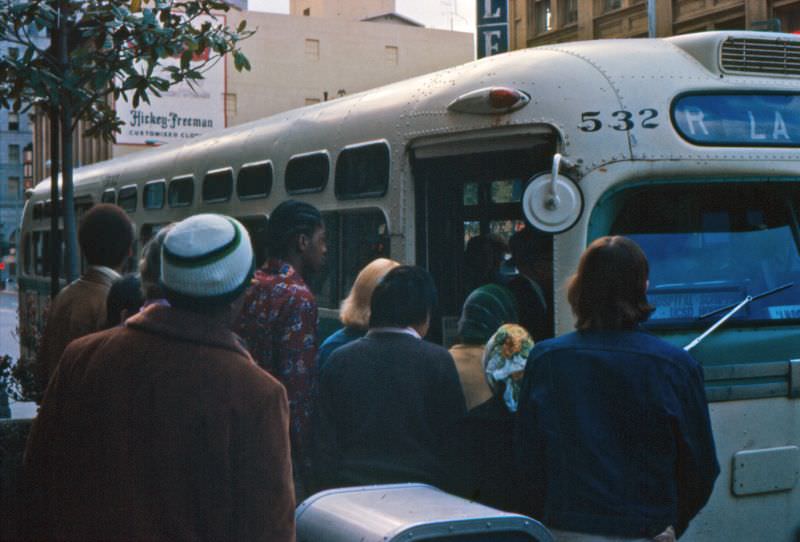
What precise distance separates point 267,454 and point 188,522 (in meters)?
0.22

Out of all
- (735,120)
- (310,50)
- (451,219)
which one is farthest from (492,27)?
(310,50)

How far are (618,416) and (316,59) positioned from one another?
169 ft

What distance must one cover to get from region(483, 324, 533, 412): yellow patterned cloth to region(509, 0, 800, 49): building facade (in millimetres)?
21576

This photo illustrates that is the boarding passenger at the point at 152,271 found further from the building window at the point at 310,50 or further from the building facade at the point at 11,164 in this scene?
the building facade at the point at 11,164

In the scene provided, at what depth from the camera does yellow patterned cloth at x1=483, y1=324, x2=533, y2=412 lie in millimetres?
4719

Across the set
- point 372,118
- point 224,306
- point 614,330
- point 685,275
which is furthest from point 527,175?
point 224,306

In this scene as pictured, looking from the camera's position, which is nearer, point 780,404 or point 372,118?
point 780,404

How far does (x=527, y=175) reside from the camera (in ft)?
21.0

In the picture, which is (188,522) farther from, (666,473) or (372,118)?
(372,118)

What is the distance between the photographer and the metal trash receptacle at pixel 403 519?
10.8 feet

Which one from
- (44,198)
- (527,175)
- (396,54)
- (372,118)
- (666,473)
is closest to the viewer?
(666,473)

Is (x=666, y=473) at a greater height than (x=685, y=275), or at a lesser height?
lesser

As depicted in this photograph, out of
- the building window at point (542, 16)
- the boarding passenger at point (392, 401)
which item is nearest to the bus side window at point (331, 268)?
the boarding passenger at point (392, 401)

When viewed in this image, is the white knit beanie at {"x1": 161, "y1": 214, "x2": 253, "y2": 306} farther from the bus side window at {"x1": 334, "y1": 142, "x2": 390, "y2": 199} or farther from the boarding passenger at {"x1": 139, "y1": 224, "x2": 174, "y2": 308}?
the bus side window at {"x1": 334, "y1": 142, "x2": 390, "y2": 199}
